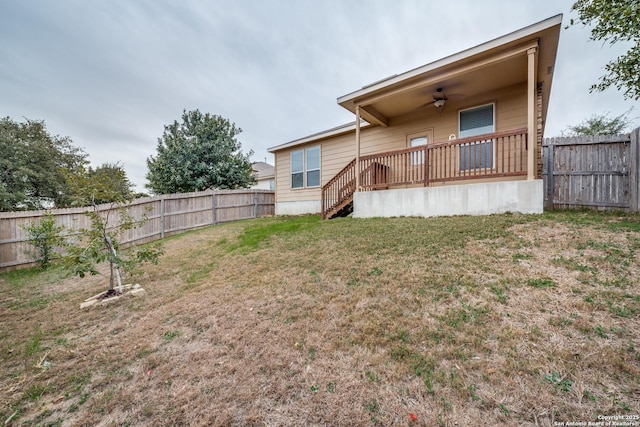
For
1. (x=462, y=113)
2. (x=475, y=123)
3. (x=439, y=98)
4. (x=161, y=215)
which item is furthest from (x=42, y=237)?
(x=475, y=123)

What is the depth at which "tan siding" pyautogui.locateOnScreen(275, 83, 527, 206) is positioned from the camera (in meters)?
6.63

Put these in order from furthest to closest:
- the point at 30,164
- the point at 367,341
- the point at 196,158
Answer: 1. the point at 30,164
2. the point at 196,158
3. the point at 367,341

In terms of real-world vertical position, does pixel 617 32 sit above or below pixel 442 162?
above

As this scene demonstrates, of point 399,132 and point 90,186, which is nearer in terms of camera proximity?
point 90,186

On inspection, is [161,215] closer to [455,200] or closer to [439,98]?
[455,200]

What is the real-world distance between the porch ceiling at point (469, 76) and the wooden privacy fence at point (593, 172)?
193 cm

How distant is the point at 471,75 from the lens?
617 centimetres

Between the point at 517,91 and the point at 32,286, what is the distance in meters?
12.6

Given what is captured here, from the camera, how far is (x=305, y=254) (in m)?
4.63

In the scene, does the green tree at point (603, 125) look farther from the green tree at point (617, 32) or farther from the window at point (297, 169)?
the window at point (297, 169)

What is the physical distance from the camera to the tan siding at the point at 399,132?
663cm

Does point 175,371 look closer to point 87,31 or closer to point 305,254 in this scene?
point 305,254

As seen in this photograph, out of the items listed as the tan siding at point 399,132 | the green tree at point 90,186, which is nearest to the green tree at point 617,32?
the tan siding at point 399,132

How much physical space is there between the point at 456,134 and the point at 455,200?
2.77 m
